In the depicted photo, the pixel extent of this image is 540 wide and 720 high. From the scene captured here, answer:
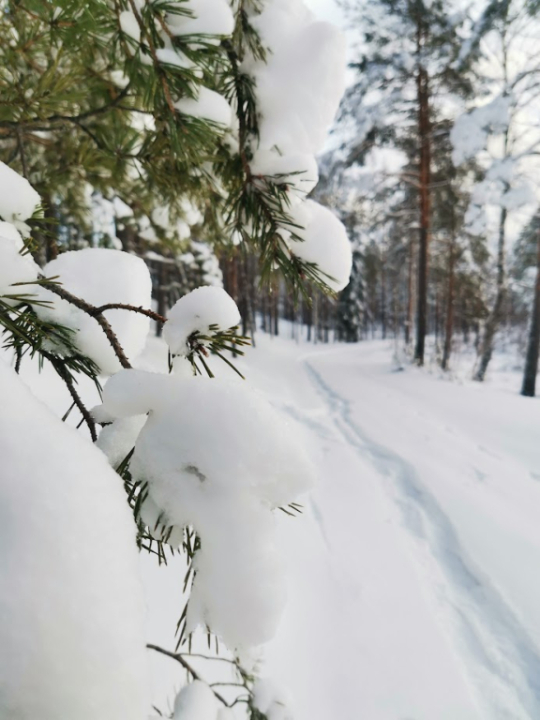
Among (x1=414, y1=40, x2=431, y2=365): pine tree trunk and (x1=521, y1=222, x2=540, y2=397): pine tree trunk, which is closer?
(x1=521, y1=222, x2=540, y2=397): pine tree trunk

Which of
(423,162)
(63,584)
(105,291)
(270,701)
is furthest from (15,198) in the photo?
(423,162)

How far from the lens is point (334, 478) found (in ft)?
13.8

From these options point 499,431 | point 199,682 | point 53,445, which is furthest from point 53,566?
point 499,431

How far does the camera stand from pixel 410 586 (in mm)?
2613

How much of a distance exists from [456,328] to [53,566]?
44.2 metres

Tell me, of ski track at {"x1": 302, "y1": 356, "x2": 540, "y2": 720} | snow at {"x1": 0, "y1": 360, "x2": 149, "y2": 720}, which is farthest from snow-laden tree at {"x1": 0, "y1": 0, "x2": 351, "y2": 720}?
ski track at {"x1": 302, "y1": 356, "x2": 540, "y2": 720}

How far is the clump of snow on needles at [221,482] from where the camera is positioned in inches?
19.4

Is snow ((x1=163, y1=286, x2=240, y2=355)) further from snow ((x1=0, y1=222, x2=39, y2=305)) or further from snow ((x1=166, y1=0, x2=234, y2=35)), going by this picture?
snow ((x1=166, y1=0, x2=234, y2=35))

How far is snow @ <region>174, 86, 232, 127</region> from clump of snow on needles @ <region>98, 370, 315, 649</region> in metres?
0.96

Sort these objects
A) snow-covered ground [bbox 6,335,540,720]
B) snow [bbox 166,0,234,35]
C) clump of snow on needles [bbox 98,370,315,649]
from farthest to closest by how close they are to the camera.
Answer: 1. snow-covered ground [bbox 6,335,540,720]
2. snow [bbox 166,0,234,35]
3. clump of snow on needles [bbox 98,370,315,649]

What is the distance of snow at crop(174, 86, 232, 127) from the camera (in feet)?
3.83

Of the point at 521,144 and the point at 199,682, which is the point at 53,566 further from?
the point at 521,144

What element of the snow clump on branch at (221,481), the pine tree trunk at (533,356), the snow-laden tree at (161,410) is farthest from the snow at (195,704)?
the pine tree trunk at (533,356)

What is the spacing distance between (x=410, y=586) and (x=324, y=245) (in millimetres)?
2401
